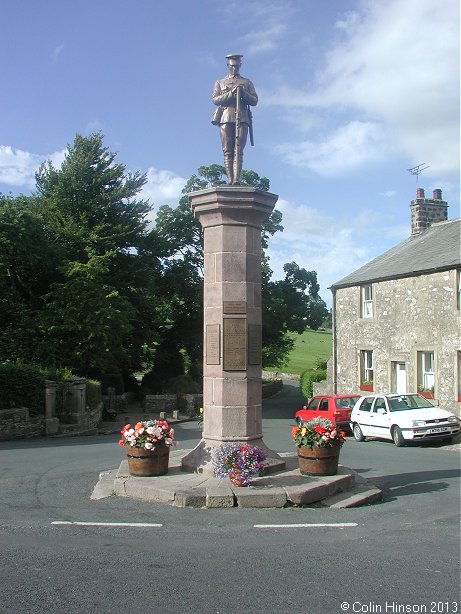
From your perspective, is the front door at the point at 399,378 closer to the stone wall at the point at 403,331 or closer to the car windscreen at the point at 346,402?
the stone wall at the point at 403,331

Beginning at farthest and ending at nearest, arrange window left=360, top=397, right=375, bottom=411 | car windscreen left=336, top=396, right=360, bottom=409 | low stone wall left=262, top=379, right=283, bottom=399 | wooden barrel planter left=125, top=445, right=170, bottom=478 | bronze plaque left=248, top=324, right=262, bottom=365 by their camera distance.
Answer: low stone wall left=262, top=379, right=283, bottom=399 < car windscreen left=336, top=396, right=360, bottom=409 < window left=360, top=397, right=375, bottom=411 < bronze plaque left=248, top=324, right=262, bottom=365 < wooden barrel planter left=125, top=445, right=170, bottom=478

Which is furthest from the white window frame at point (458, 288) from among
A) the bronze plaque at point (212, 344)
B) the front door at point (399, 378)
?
the bronze plaque at point (212, 344)

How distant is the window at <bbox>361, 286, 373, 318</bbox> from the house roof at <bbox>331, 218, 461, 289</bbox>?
468 mm

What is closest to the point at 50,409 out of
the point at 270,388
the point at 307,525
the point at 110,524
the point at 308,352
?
the point at 110,524

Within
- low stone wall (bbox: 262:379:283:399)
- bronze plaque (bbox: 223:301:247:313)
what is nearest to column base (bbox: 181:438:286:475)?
bronze plaque (bbox: 223:301:247:313)

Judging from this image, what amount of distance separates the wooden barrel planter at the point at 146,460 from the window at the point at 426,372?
16.1 meters

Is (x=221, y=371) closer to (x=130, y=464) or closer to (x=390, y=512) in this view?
(x=130, y=464)

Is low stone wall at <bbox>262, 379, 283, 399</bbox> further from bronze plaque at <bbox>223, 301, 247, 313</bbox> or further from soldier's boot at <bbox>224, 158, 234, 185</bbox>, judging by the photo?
bronze plaque at <bbox>223, 301, 247, 313</bbox>

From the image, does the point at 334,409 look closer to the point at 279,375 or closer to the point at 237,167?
the point at 237,167

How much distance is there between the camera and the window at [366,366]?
27578mm

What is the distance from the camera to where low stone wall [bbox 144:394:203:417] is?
112 ft

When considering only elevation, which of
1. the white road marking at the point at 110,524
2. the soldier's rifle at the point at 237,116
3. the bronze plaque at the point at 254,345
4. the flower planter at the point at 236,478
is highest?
the soldier's rifle at the point at 237,116

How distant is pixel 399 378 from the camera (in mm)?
25391

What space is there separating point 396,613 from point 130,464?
18.5 ft
